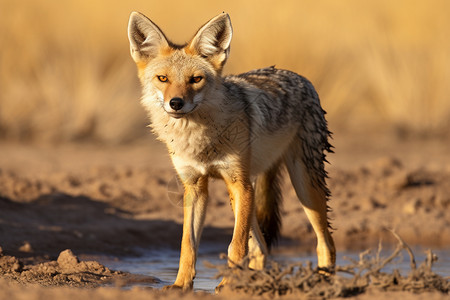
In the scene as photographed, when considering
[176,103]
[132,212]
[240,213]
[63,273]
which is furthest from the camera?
[132,212]

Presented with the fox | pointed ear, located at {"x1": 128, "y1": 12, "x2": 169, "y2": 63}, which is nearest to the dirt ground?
the fox

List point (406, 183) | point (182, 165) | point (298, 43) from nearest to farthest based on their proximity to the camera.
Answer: point (182, 165) < point (406, 183) < point (298, 43)

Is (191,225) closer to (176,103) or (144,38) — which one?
(176,103)

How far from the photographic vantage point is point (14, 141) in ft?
39.7

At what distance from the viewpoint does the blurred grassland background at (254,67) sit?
12.4 metres

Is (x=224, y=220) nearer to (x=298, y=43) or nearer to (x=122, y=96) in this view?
(x=122, y=96)

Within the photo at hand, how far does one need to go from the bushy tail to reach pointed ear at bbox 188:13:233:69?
1301mm

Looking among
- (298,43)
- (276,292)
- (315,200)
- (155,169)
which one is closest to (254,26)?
(298,43)

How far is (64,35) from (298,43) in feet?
14.1

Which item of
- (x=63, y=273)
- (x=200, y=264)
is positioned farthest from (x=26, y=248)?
(x=200, y=264)

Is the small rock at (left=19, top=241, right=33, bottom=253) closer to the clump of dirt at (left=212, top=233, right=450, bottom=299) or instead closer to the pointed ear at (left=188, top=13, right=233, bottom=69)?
the pointed ear at (left=188, top=13, right=233, bottom=69)

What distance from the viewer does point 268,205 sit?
6.20 metres

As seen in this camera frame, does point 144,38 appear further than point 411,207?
No

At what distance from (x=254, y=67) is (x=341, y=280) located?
10416 mm
